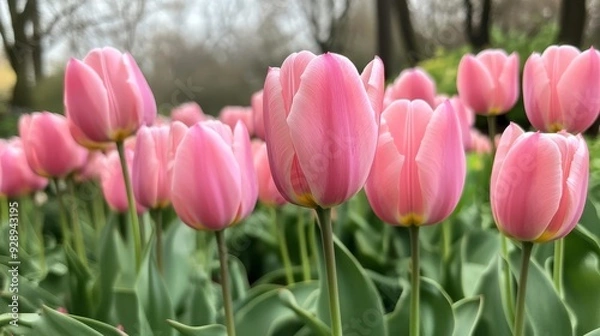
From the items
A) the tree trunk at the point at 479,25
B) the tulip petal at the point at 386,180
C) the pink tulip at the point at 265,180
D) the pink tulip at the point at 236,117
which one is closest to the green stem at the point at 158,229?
the pink tulip at the point at 265,180

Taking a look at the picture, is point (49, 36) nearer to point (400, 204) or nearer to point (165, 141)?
point (165, 141)

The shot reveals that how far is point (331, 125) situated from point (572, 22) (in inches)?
37.2

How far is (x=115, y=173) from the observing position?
0.71 meters

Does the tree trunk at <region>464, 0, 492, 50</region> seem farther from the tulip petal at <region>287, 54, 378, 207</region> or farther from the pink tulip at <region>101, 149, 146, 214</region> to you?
the tulip petal at <region>287, 54, 378, 207</region>

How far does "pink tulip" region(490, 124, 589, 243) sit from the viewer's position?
1.12 feet

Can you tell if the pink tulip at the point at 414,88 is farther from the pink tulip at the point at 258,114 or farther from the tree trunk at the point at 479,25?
the tree trunk at the point at 479,25

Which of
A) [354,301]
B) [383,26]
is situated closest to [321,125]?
[354,301]

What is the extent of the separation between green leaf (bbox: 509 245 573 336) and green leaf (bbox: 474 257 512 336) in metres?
0.02

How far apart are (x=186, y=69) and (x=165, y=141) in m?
0.76

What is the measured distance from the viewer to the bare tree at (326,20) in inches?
49.4

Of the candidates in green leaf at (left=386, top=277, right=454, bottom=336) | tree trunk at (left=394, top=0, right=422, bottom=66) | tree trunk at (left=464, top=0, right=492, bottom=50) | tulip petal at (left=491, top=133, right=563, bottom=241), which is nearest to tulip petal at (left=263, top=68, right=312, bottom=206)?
tulip petal at (left=491, top=133, right=563, bottom=241)

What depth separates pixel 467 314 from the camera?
0.50 m

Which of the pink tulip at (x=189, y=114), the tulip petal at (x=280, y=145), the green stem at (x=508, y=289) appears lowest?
the green stem at (x=508, y=289)

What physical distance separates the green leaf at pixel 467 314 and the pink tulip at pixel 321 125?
0.21 metres
